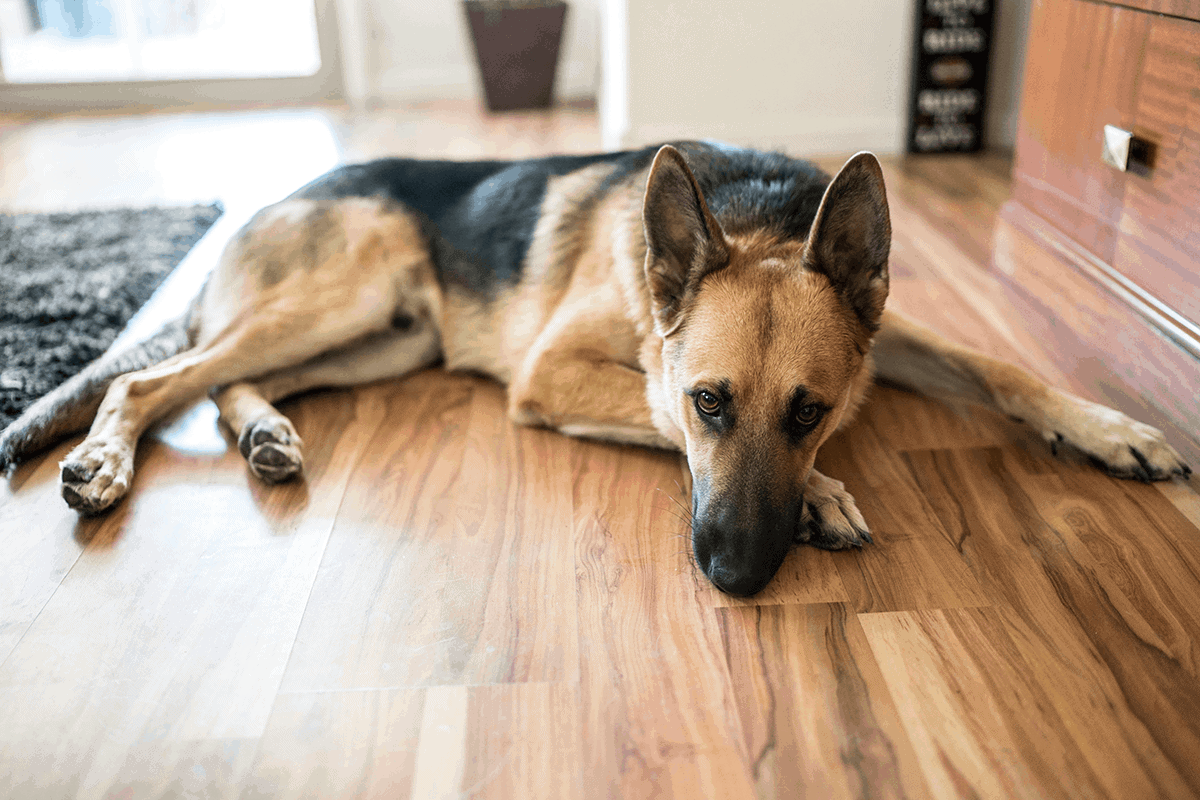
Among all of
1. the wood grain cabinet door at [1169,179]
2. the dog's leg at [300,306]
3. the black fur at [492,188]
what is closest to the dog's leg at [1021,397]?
the wood grain cabinet door at [1169,179]

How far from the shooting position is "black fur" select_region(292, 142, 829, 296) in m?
2.31

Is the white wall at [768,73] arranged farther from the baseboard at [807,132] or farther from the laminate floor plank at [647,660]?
the laminate floor plank at [647,660]

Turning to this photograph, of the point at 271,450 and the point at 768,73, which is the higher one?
the point at 768,73

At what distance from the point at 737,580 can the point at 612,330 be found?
0.86 m

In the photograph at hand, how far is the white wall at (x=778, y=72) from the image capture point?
4.98 metres

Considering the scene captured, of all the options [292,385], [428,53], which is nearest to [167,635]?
[292,385]

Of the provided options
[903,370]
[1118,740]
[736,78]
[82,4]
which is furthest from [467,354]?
[82,4]

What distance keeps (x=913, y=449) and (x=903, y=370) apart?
0.36m

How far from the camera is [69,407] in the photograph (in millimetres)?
2363

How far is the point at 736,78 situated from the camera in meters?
5.12

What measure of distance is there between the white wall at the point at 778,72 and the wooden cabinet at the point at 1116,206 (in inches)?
82.2

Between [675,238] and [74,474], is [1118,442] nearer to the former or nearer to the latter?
[675,238]

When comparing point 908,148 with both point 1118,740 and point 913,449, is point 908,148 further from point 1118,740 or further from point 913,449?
point 1118,740

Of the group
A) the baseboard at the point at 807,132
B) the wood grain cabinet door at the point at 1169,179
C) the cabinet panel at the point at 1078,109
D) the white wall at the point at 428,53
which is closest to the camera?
the wood grain cabinet door at the point at 1169,179
